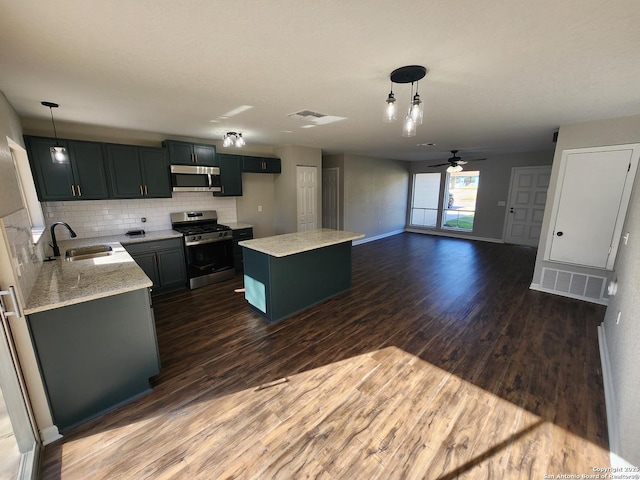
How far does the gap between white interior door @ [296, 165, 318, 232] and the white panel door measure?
13.3ft

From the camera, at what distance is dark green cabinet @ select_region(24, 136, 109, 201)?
3117 mm

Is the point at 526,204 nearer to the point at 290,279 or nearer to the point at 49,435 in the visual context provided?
the point at 290,279

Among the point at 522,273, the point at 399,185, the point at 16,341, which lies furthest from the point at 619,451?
the point at 399,185

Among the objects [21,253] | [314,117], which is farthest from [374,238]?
[21,253]

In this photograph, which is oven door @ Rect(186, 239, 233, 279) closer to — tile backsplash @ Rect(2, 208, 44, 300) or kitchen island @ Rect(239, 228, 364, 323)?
kitchen island @ Rect(239, 228, 364, 323)

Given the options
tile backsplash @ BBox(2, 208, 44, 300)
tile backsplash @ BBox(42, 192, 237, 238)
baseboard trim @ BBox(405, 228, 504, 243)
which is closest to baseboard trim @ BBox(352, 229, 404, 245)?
baseboard trim @ BBox(405, 228, 504, 243)

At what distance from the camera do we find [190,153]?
420 centimetres

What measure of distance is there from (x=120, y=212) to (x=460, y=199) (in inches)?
339

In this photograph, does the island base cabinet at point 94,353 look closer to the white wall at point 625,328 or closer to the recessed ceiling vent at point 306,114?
the recessed ceiling vent at point 306,114

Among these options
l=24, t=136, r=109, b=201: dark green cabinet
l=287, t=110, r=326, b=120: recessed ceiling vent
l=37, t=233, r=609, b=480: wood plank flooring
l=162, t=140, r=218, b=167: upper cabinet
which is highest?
l=287, t=110, r=326, b=120: recessed ceiling vent

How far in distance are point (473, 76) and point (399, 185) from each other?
6804mm

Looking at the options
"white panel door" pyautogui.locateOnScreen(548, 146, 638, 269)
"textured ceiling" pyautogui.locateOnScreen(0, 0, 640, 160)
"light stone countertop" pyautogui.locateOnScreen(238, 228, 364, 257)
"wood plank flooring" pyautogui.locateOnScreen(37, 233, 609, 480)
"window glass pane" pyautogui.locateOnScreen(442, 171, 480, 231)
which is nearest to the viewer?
"textured ceiling" pyautogui.locateOnScreen(0, 0, 640, 160)

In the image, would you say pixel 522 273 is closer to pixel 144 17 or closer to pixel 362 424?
pixel 362 424

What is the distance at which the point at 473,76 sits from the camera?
201 centimetres
